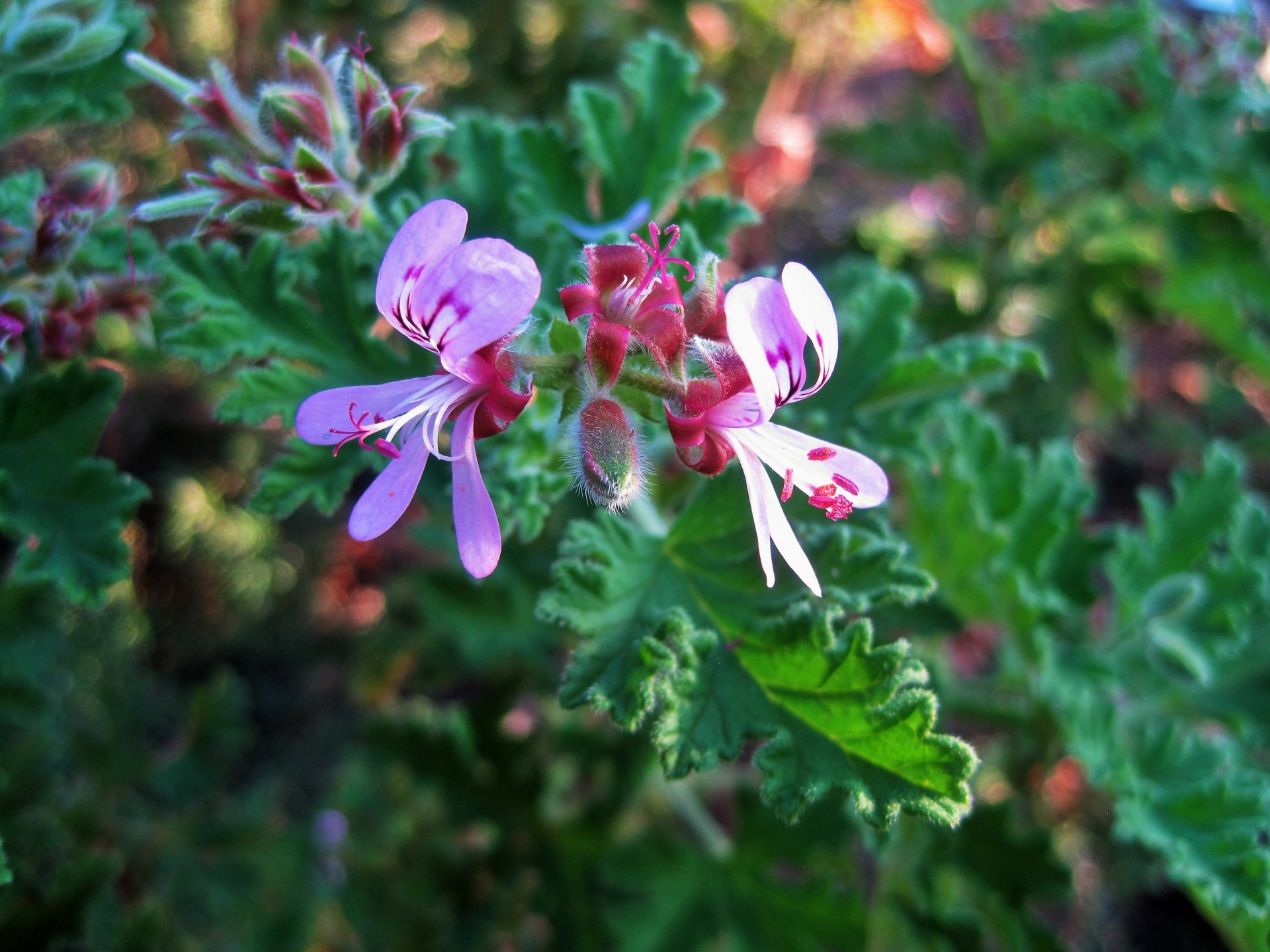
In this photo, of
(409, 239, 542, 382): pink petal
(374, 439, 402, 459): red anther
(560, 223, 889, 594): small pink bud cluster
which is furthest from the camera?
(374, 439, 402, 459): red anther

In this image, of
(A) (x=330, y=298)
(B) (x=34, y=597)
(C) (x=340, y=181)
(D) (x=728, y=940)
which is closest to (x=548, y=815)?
(D) (x=728, y=940)

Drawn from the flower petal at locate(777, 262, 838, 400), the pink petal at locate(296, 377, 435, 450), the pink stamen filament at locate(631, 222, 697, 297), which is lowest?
the pink petal at locate(296, 377, 435, 450)

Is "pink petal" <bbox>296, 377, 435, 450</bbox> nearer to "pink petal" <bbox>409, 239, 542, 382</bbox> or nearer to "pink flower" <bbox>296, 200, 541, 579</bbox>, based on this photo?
"pink flower" <bbox>296, 200, 541, 579</bbox>

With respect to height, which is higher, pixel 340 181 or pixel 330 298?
pixel 340 181

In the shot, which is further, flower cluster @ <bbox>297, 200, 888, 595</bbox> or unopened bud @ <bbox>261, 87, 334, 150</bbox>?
unopened bud @ <bbox>261, 87, 334, 150</bbox>

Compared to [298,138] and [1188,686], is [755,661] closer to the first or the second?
[298,138]

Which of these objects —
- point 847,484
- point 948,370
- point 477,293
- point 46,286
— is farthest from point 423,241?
point 948,370

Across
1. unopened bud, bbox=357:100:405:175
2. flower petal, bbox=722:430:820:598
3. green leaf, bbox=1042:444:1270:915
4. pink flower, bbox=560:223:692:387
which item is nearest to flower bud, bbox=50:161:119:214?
unopened bud, bbox=357:100:405:175

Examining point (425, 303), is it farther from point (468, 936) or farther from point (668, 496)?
point (468, 936)
